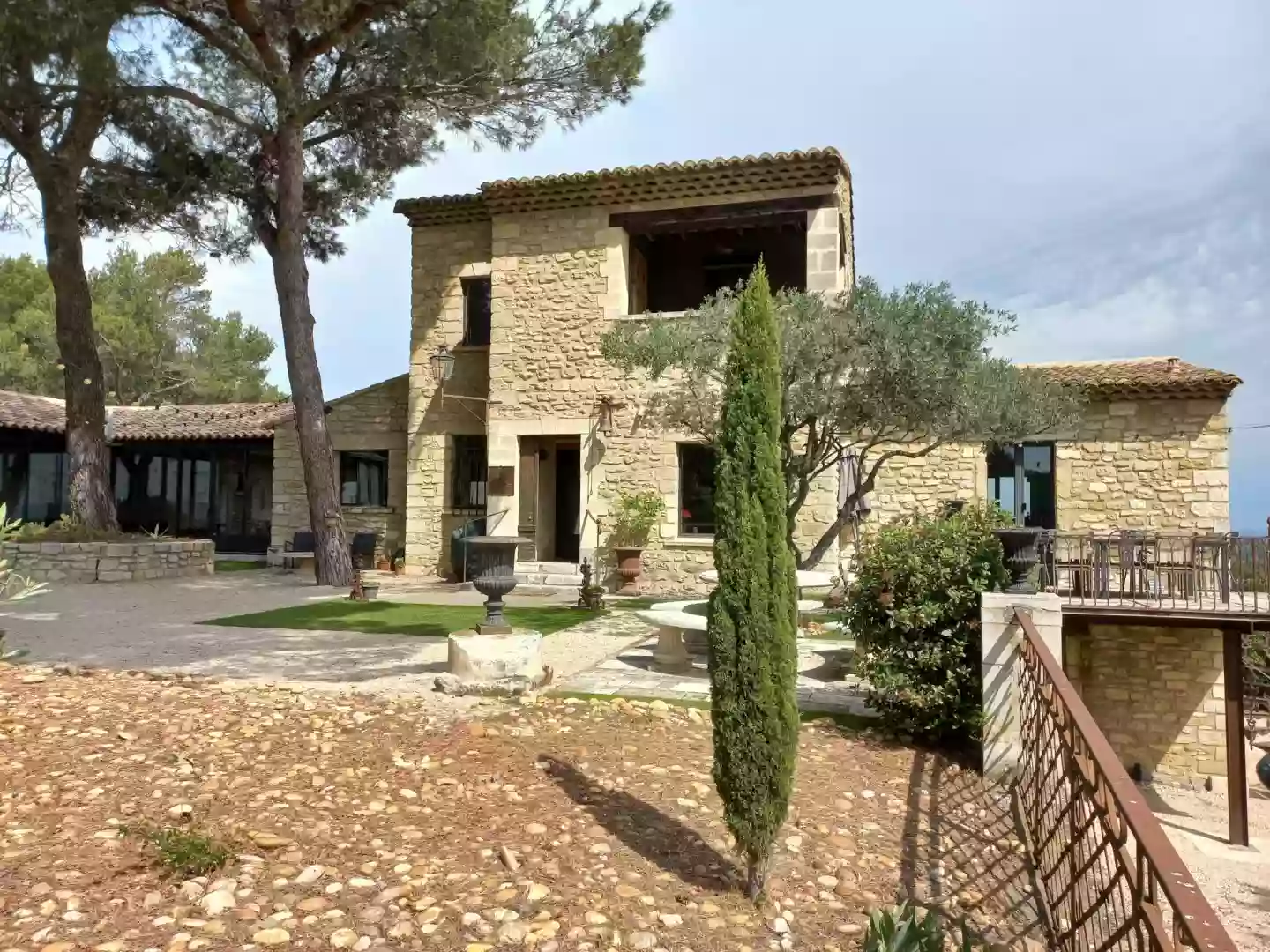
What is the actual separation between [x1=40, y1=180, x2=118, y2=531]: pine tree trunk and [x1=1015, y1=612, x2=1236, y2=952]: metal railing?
14.4 meters

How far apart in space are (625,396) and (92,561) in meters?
8.64

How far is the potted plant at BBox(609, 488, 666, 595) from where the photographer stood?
12570 millimetres

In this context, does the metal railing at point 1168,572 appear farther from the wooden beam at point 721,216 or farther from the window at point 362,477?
the window at point 362,477

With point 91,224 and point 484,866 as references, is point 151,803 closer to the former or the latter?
point 484,866

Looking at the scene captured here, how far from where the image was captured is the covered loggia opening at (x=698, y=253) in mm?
12891

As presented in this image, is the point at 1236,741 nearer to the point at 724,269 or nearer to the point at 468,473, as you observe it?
the point at 724,269

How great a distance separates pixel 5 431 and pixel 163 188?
8074 mm

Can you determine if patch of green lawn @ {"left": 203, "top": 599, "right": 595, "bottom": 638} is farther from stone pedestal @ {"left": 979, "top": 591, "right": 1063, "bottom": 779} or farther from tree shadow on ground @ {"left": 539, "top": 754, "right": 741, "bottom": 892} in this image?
stone pedestal @ {"left": 979, "top": 591, "right": 1063, "bottom": 779}

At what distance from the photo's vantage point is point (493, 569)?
6211mm

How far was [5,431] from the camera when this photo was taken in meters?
17.8

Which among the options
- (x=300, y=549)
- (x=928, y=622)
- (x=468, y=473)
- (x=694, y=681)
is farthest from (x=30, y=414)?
(x=928, y=622)

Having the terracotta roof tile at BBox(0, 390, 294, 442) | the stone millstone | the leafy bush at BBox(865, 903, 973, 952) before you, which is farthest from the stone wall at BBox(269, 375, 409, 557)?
the leafy bush at BBox(865, 903, 973, 952)

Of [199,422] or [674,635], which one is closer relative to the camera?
[674,635]

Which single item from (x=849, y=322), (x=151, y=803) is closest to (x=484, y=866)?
(x=151, y=803)
